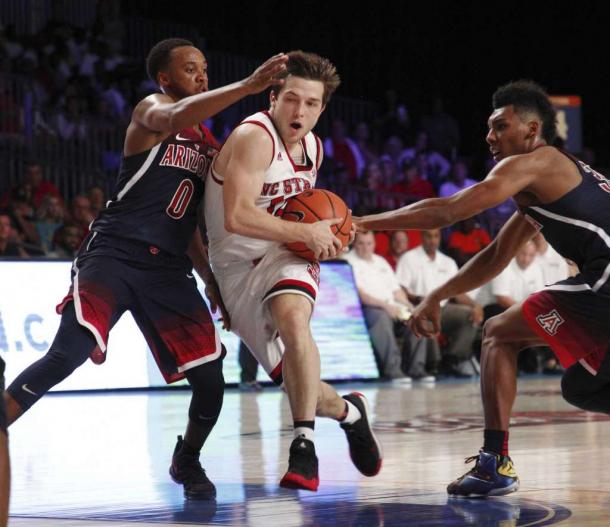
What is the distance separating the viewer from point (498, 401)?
5.06m

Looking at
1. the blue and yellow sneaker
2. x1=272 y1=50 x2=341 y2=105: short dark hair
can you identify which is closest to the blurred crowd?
x1=272 y1=50 x2=341 y2=105: short dark hair

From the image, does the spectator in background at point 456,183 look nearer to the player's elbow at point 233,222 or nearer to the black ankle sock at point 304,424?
the player's elbow at point 233,222

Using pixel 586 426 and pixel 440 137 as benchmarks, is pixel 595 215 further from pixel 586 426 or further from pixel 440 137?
pixel 440 137

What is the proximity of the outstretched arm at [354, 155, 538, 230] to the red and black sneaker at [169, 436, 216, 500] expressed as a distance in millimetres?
1211

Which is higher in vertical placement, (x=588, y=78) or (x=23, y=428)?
(x=588, y=78)

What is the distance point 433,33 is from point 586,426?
46.9ft

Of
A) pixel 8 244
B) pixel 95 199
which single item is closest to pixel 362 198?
pixel 95 199

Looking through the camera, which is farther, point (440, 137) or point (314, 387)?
point (440, 137)

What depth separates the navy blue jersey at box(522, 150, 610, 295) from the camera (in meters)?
4.84

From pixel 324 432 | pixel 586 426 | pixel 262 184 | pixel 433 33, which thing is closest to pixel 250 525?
pixel 262 184

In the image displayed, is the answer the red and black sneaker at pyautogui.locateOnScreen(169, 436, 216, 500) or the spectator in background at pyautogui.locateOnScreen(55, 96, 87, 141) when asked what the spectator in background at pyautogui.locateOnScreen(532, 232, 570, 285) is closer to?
the spectator in background at pyautogui.locateOnScreen(55, 96, 87, 141)

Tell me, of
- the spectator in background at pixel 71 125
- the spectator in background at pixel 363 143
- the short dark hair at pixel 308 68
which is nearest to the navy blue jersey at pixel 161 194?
the short dark hair at pixel 308 68

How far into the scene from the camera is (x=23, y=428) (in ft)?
25.9

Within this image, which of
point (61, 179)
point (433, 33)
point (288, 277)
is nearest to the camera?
point (288, 277)
